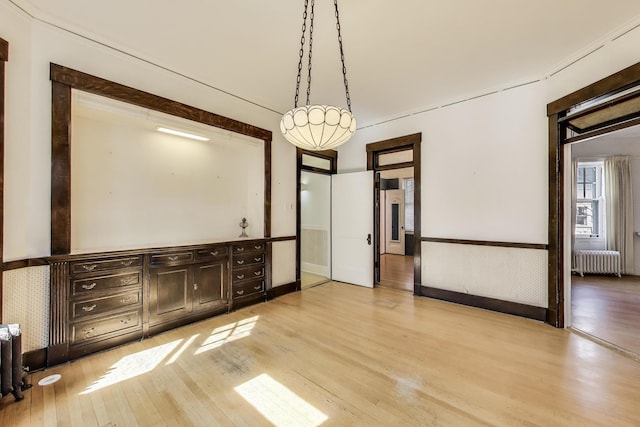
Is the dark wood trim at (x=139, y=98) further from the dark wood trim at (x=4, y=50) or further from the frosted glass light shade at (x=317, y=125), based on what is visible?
the frosted glass light shade at (x=317, y=125)

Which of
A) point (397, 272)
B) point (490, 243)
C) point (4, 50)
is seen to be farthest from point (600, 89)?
point (4, 50)

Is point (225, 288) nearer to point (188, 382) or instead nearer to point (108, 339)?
point (108, 339)

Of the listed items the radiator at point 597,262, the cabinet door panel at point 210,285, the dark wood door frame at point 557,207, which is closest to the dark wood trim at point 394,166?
the dark wood door frame at point 557,207

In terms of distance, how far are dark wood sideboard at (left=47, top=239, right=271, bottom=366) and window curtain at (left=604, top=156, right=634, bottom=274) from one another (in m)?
7.40

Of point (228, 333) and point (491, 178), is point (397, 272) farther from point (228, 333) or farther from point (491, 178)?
point (228, 333)

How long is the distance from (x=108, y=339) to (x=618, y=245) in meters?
8.85

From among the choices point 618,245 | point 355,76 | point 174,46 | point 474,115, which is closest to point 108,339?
point 174,46

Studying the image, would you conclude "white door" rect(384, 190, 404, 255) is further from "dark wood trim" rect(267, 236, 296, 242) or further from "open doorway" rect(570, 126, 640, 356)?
"dark wood trim" rect(267, 236, 296, 242)

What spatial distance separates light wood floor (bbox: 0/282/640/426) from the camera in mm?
1757

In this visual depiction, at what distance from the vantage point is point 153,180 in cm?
339

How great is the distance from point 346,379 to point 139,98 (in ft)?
11.2

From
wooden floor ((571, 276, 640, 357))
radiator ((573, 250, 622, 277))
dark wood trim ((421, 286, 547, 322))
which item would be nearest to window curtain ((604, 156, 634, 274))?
radiator ((573, 250, 622, 277))

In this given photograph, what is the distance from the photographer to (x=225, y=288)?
356 cm

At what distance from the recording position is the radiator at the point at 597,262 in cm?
544
